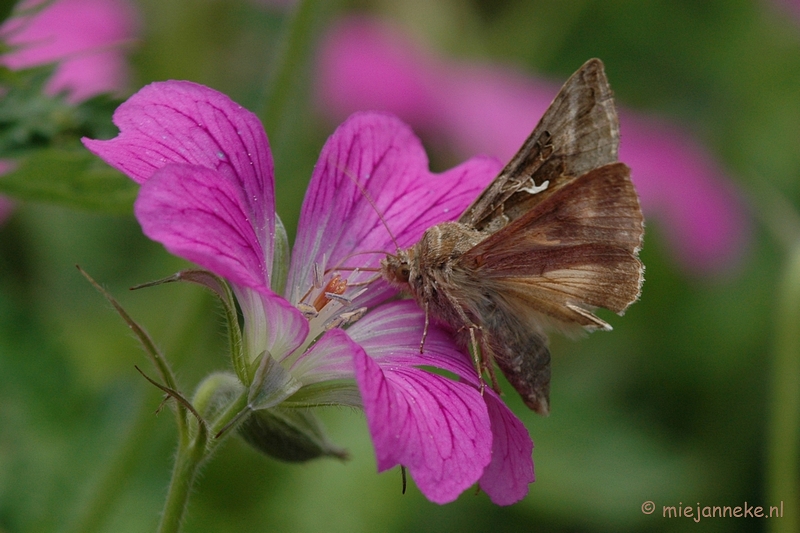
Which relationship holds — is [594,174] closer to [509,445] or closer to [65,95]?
[509,445]

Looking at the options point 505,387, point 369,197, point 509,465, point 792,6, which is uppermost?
point 792,6

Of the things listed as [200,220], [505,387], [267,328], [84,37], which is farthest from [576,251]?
[84,37]

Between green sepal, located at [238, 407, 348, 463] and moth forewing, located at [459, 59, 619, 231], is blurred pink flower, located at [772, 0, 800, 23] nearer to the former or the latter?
moth forewing, located at [459, 59, 619, 231]

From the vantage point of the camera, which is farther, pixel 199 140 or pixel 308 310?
pixel 308 310

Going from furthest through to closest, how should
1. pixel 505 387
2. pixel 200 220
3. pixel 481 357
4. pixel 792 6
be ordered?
pixel 792 6 < pixel 505 387 < pixel 481 357 < pixel 200 220

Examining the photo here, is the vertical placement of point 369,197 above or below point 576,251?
below

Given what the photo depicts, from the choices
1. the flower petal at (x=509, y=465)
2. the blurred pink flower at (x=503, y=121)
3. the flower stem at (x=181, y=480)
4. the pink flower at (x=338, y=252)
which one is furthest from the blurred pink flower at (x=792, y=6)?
the flower stem at (x=181, y=480)

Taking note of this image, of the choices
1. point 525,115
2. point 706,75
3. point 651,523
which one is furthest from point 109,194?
point 706,75

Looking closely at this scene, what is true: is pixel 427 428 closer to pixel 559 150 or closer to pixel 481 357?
pixel 481 357
